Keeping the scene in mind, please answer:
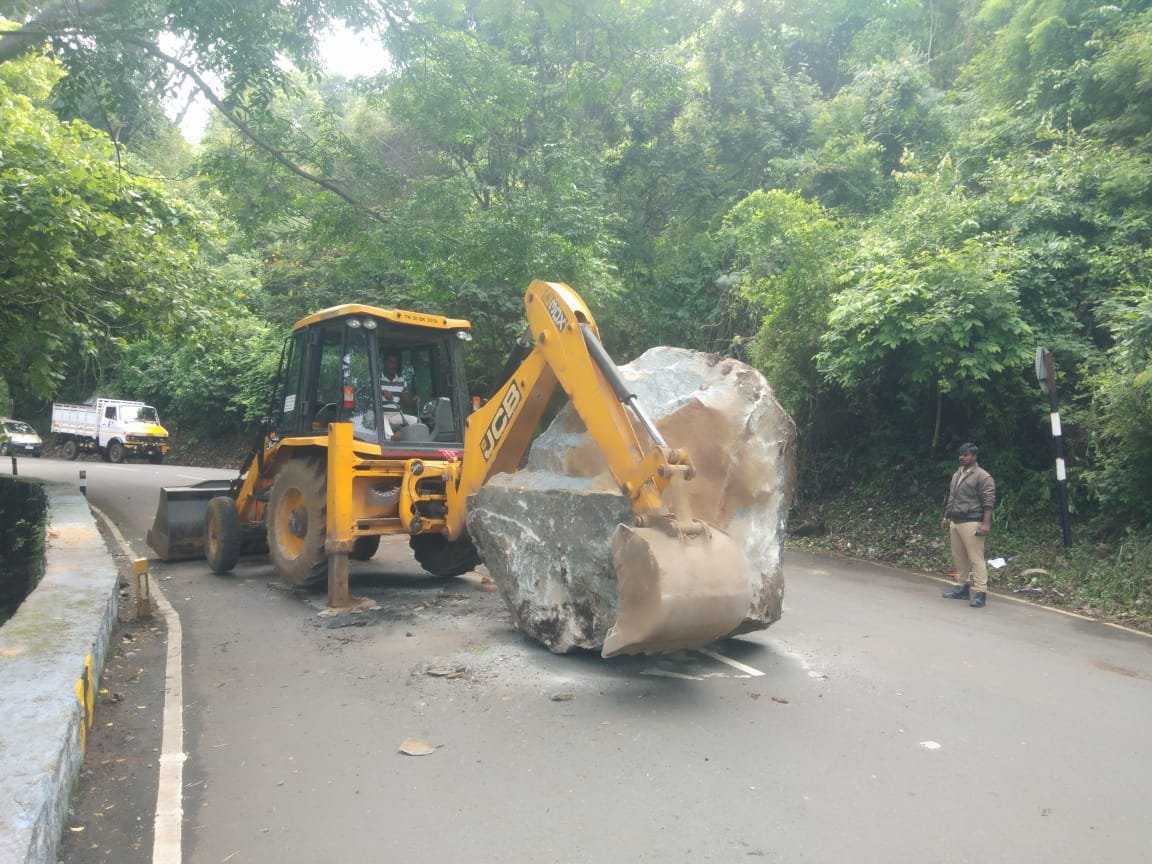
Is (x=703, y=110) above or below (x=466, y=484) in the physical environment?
above

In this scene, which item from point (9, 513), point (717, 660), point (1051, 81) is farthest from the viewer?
point (1051, 81)

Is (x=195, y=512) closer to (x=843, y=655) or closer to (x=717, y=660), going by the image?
(x=717, y=660)

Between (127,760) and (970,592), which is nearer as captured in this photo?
(127,760)

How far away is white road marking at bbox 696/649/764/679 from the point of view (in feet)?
20.4

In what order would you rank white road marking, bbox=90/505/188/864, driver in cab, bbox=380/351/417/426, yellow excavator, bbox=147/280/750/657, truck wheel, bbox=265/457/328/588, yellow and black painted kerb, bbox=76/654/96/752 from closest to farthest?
white road marking, bbox=90/505/188/864, yellow and black painted kerb, bbox=76/654/96/752, yellow excavator, bbox=147/280/750/657, truck wheel, bbox=265/457/328/588, driver in cab, bbox=380/351/417/426

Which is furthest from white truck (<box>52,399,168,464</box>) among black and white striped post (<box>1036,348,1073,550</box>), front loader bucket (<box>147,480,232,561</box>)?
black and white striped post (<box>1036,348,1073,550</box>)

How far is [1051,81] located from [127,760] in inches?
641

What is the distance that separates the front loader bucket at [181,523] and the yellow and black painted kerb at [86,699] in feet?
19.5

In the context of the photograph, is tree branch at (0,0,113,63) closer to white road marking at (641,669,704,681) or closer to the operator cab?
the operator cab

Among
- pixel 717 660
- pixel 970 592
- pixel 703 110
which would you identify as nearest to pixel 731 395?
pixel 717 660

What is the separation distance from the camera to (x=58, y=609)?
238 inches

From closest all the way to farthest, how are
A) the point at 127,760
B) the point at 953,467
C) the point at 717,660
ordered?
the point at 127,760 → the point at 717,660 → the point at 953,467

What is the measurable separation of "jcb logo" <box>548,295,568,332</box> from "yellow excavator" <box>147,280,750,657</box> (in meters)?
0.01

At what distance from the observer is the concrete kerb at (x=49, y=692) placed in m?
3.25
